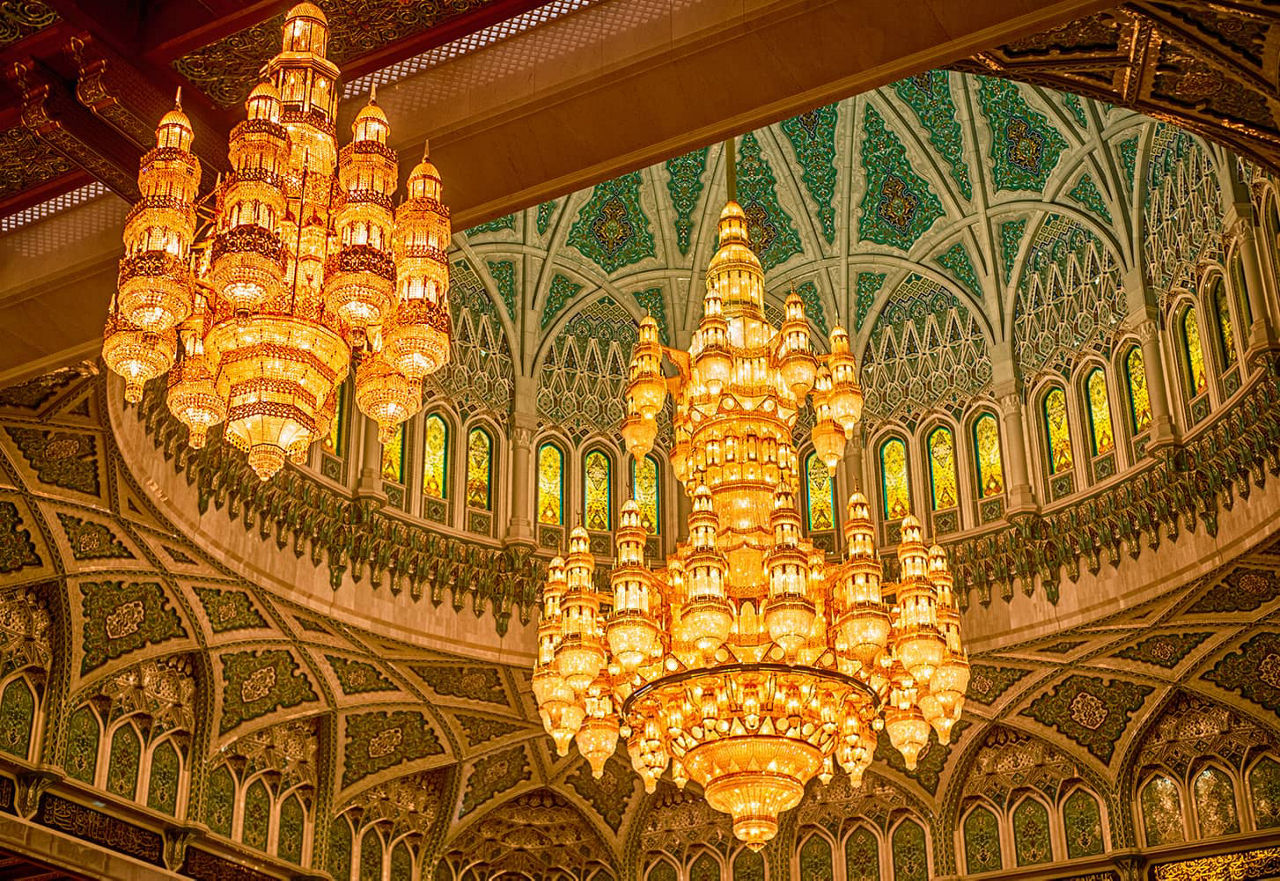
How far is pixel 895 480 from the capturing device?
17797 mm

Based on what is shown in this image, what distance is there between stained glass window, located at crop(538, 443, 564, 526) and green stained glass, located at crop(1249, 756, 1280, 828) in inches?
302

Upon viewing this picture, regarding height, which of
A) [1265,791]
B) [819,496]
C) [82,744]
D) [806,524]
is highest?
[819,496]

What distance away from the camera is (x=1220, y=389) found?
1456 cm

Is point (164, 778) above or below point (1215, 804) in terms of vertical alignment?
above

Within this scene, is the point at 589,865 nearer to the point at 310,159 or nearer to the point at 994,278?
the point at 994,278

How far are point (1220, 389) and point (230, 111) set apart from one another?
973 cm

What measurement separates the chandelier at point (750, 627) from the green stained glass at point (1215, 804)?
16.6 feet

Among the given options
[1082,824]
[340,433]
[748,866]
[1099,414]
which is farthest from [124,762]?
[1099,414]

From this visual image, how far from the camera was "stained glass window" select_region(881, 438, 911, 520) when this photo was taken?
17531 mm

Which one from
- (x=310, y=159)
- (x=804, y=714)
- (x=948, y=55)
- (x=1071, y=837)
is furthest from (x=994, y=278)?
(x=310, y=159)

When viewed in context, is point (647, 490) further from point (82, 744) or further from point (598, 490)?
point (82, 744)

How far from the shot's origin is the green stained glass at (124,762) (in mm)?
14727

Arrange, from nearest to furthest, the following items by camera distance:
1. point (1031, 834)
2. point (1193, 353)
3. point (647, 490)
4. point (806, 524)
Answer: point (1193, 353) < point (1031, 834) < point (806, 524) < point (647, 490)

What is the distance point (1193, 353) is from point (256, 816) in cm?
1043
